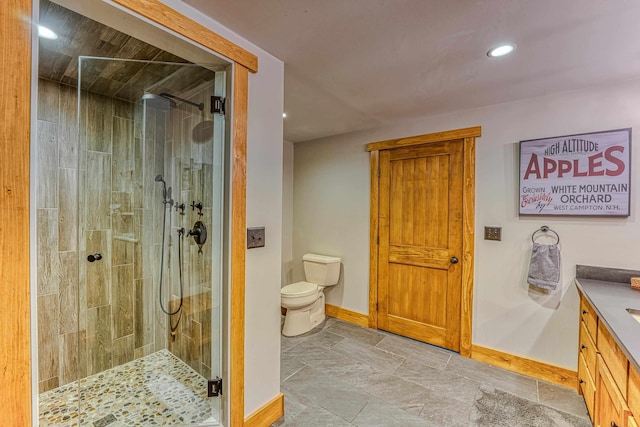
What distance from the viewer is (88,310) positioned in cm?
214

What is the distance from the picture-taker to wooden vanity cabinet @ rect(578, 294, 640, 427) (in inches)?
43.6

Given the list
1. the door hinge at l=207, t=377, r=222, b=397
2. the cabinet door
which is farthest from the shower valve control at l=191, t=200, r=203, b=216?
the cabinet door

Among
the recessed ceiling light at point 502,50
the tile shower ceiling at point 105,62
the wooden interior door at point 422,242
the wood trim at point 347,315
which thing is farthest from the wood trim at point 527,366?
the tile shower ceiling at point 105,62

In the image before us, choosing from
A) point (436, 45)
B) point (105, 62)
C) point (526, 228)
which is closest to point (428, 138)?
point (526, 228)

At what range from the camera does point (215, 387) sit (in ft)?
5.31

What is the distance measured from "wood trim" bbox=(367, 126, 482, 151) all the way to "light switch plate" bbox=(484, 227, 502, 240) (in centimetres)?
81

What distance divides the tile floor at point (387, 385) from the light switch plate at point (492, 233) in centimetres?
108

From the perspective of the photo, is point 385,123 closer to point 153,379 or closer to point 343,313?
point 343,313

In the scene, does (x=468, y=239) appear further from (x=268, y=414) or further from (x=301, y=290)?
(x=268, y=414)

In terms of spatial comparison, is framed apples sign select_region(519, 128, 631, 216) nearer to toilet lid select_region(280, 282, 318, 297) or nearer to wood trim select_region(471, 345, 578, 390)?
wood trim select_region(471, 345, 578, 390)

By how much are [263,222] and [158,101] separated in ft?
4.28

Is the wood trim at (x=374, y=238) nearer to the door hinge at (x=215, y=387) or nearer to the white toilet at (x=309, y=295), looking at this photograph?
the white toilet at (x=309, y=295)

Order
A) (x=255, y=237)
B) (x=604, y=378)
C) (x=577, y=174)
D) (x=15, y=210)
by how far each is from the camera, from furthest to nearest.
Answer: (x=577, y=174), (x=255, y=237), (x=604, y=378), (x=15, y=210)

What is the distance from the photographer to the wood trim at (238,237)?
153 cm
